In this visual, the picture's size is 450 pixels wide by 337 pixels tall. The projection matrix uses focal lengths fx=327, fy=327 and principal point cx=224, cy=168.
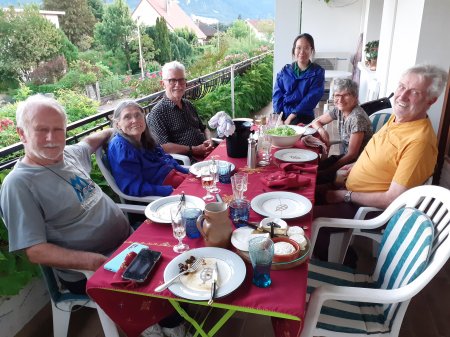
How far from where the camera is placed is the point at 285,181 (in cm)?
163

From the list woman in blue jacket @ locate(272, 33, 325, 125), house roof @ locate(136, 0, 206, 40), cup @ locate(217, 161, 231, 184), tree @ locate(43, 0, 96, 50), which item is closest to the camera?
cup @ locate(217, 161, 231, 184)

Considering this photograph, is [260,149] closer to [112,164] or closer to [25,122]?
[112,164]

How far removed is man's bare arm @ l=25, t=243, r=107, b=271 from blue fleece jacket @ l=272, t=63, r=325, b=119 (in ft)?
8.60

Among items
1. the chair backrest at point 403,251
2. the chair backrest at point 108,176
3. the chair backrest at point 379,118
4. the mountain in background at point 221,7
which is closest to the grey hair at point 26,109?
the chair backrest at point 108,176

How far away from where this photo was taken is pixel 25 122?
4.55 feet

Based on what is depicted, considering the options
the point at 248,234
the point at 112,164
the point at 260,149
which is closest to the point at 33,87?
the point at 112,164

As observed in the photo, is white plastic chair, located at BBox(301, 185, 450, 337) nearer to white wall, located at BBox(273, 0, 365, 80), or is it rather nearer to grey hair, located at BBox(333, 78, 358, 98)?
grey hair, located at BBox(333, 78, 358, 98)

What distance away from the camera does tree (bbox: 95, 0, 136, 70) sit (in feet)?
13.5

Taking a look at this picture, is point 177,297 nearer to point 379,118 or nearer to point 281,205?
point 281,205

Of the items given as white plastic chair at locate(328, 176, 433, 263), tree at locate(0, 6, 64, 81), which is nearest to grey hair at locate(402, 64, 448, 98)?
white plastic chair at locate(328, 176, 433, 263)

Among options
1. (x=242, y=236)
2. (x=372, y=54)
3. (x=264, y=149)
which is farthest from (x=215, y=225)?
(x=372, y=54)

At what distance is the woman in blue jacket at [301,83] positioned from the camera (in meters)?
3.27

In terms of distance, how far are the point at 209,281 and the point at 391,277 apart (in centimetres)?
76

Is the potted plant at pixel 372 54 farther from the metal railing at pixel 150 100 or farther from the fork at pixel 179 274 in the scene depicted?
the fork at pixel 179 274
